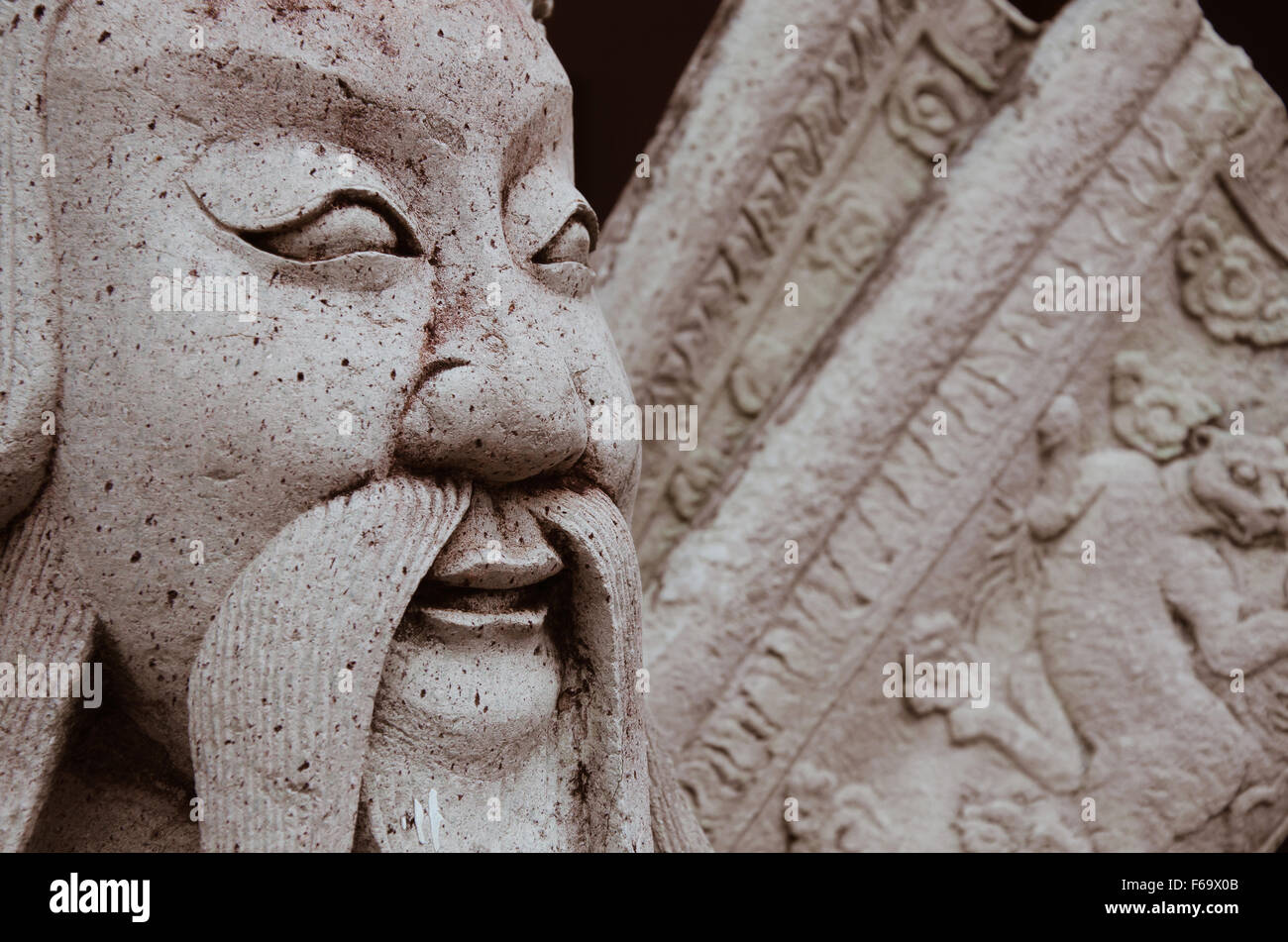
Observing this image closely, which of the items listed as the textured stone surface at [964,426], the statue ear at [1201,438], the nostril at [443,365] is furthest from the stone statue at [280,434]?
the statue ear at [1201,438]

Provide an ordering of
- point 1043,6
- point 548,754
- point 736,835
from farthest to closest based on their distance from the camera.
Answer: point 1043,6, point 736,835, point 548,754

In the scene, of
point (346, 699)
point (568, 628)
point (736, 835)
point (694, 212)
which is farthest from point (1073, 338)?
point (346, 699)

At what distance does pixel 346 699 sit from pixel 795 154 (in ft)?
4.92

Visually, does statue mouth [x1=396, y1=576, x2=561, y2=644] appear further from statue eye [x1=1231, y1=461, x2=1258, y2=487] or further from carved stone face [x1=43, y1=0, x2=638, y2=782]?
statue eye [x1=1231, y1=461, x2=1258, y2=487]

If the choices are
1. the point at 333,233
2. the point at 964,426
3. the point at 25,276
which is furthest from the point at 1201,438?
the point at 25,276

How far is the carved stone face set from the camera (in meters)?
1.26

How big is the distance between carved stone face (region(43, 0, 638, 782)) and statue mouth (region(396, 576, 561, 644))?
2 centimetres

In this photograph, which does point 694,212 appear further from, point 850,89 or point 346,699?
point 346,699

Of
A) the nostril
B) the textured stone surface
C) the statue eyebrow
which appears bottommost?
the textured stone surface

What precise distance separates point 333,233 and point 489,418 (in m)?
0.21

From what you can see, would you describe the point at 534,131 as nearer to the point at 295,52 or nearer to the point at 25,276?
the point at 295,52

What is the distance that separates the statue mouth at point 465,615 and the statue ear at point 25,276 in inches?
13.6

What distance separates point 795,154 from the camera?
2.47 m

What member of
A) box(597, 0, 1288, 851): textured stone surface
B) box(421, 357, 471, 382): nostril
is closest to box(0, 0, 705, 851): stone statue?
box(421, 357, 471, 382): nostril
